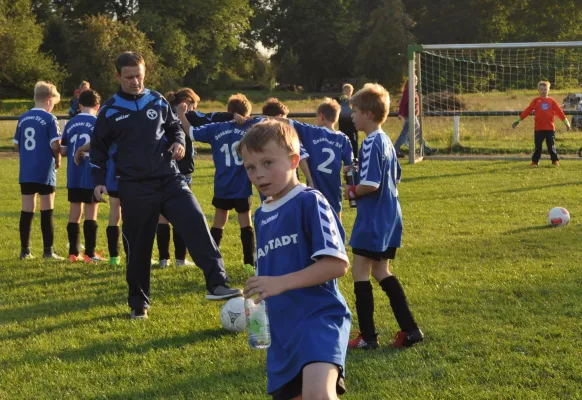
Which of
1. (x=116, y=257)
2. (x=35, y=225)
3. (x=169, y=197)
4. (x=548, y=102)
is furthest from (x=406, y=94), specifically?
(x=169, y=197)

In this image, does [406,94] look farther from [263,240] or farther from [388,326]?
[263,240]

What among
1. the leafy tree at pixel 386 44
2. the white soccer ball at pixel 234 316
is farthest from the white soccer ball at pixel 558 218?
the leafy tree at pixel 386 44

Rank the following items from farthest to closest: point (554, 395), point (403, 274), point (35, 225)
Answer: point (35, 225) < point (403, 274) < point (554, 395)

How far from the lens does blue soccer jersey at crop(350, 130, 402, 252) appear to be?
5.15 metres

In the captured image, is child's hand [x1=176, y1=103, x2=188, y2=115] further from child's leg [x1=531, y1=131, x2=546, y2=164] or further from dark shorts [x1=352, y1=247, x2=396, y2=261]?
child's leg [x1=531, y1=131, x2=546, y2=164]

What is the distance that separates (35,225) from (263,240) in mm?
8496

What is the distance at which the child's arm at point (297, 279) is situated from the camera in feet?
9.67

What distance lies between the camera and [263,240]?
10.7 ft

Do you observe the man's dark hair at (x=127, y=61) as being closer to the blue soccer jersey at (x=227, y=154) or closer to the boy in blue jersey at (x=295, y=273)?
the blue soccer jersey at (x=227, y=154)

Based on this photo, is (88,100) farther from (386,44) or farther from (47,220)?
(386,44)

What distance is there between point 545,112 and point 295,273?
46.8 feet

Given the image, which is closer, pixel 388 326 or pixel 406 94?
pixel 388 326

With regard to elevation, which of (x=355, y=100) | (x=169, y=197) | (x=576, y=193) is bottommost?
(x=576, y=193)

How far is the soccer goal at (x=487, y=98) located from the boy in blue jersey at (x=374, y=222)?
12.4 metres
